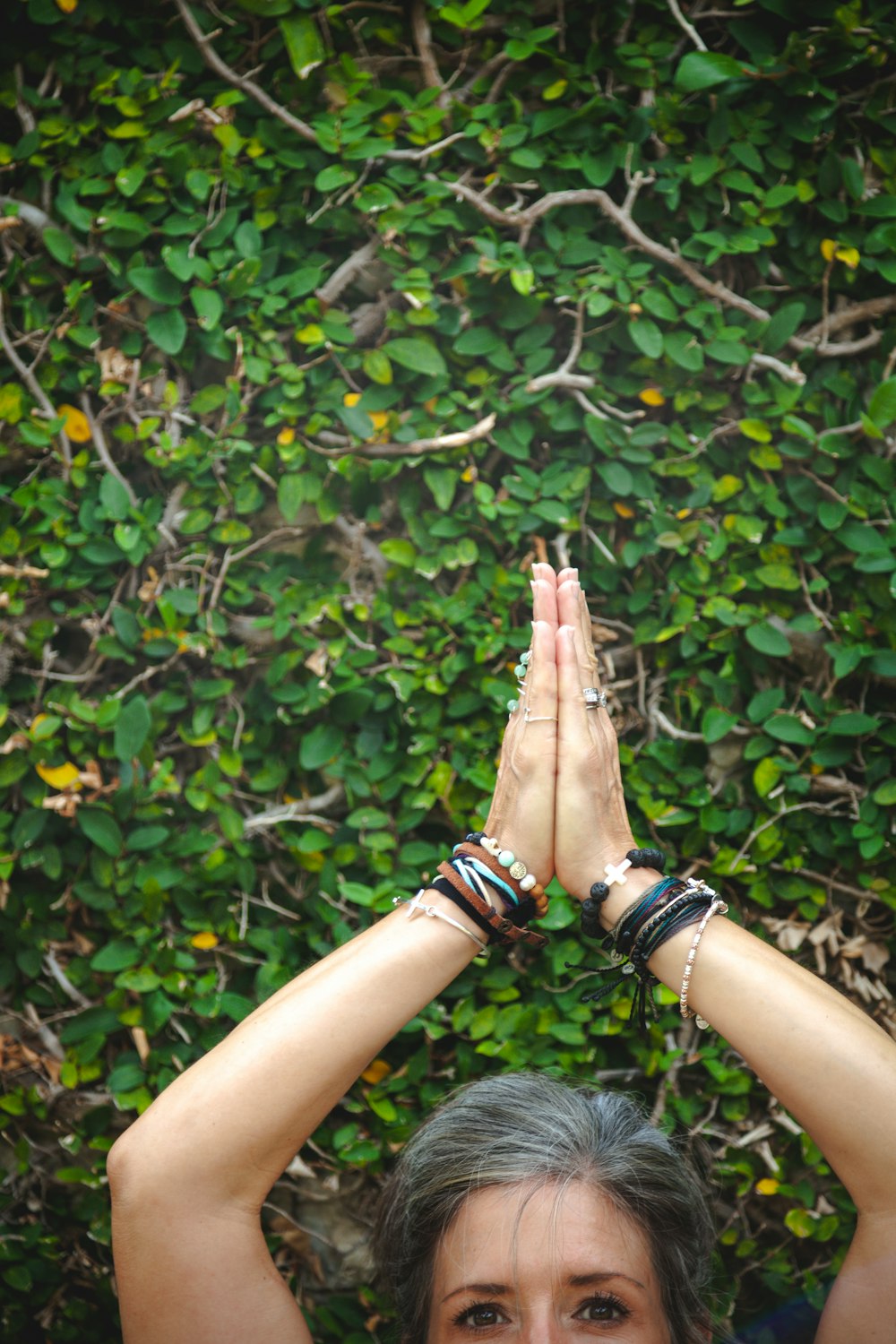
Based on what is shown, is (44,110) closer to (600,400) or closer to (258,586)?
(258,586)

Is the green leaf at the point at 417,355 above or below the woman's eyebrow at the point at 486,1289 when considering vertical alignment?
above

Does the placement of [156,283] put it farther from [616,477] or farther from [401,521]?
[616,477]

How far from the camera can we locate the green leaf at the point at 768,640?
219 centimetres

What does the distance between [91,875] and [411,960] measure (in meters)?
1.00

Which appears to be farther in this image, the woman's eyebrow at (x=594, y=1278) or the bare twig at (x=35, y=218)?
the bare twig at (x=35, y=218)

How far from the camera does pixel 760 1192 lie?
7.34ft

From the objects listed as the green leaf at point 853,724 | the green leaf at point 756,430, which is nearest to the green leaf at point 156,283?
the green leaf at point 756,430

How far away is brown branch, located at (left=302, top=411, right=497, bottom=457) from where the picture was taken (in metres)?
2.21

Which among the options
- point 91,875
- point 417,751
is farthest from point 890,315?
point 91,875

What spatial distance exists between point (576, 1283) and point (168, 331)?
6.49 feet

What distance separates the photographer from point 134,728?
223 cm

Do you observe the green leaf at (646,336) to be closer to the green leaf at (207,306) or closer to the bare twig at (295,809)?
the green leaf at (207,306)

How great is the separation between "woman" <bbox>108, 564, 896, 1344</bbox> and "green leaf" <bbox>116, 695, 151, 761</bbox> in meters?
0.81

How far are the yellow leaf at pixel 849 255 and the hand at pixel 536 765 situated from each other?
1.07 metres
